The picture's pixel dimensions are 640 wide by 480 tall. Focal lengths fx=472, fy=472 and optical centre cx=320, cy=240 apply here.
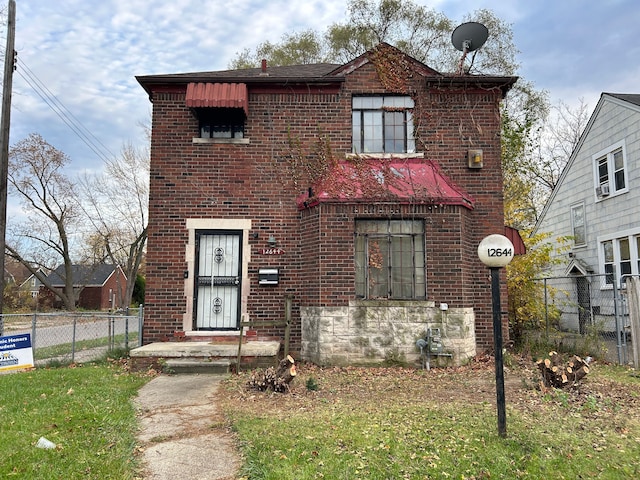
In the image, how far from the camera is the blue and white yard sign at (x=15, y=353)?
9133 millimetres

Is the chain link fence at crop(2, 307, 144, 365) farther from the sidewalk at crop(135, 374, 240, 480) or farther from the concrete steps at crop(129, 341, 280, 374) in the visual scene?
the sidewalk at crop(135, 374, 240, 480)

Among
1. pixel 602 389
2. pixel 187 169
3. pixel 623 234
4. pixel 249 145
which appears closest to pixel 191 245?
pixel 187 169

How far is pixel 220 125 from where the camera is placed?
1037 cm

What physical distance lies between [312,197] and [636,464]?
6.77 metres

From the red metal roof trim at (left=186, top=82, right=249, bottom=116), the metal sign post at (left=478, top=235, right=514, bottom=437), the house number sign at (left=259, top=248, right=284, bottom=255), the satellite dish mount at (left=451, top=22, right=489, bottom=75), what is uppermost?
the satellite dish mount at (left=451, top=22, right=489, bottom=75)

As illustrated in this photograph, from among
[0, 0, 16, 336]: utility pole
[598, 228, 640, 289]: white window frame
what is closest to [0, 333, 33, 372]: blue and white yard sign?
[0, 0, 16, 336]: utility pole

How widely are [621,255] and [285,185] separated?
11.0 meters

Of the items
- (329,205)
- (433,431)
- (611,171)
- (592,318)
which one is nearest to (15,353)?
(329,205)

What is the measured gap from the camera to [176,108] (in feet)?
34.1

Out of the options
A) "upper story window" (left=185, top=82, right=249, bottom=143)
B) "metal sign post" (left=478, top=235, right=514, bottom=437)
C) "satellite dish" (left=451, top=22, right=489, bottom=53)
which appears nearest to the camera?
"metal sign post" (left=478, top=235, right=514, bottom=437)

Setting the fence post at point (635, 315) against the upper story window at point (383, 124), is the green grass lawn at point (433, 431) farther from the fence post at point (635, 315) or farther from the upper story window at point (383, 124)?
the upper story window at point (383, 124)

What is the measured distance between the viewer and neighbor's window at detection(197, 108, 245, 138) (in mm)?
10328

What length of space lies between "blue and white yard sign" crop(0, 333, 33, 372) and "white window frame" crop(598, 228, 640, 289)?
1433 cm

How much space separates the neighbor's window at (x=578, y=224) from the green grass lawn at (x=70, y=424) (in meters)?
14.9
